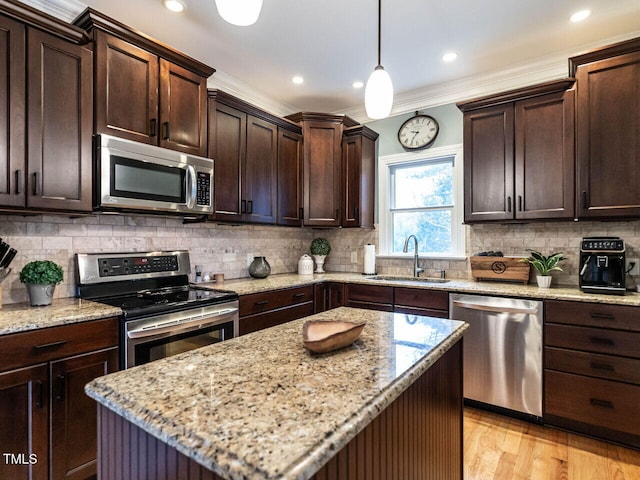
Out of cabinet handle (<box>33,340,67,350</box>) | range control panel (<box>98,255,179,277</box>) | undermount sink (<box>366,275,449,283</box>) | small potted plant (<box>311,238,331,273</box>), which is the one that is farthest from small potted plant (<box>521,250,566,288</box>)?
cabinet handle (<box>33,340,67,350</box>)

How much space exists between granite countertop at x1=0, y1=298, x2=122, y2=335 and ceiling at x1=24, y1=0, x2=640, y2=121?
1821 mm

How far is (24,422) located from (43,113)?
1522mm

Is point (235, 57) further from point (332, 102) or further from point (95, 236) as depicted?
point (95, 236)

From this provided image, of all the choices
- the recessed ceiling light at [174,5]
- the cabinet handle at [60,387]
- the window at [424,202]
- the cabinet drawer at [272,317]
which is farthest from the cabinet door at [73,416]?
the window at [424,202]

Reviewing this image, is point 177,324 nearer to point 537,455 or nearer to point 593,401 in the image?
point 537,455

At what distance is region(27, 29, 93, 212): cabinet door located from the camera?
6.10ft

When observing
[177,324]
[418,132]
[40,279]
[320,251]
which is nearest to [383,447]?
[177,324]

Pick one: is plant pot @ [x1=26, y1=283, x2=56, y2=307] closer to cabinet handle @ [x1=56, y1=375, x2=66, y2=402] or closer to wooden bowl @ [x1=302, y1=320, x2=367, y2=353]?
cabinet handle @ [x1=56, y1=375, x2=66, y2=402]

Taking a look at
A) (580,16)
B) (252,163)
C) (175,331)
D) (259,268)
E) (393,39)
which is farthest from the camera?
(259,268)

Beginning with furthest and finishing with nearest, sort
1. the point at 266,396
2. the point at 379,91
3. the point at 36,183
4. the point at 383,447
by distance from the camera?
1. the point at 36,183
2. the point at 379,91
3. the point at 383,447
4. the point at 266,396

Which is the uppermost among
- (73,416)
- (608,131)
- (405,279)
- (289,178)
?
(608,131)

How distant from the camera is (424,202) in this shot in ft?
12.2

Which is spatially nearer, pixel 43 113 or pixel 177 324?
pixel 43 113

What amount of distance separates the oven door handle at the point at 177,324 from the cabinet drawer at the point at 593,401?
2260 mm
